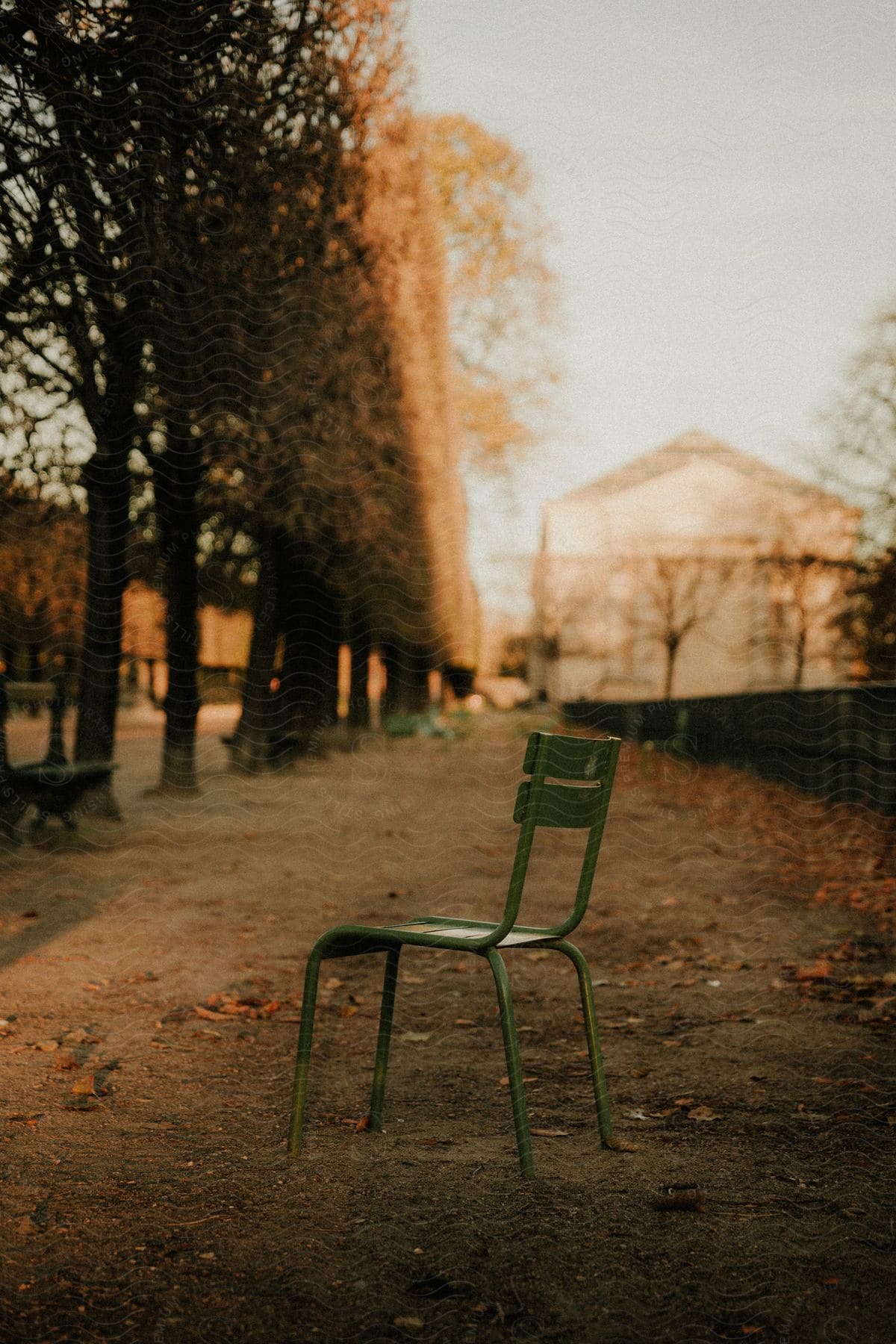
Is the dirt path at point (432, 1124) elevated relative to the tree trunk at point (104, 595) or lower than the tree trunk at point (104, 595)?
lower

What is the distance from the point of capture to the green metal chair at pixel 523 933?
250 centimetres

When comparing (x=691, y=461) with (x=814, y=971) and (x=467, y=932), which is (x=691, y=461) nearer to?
(x=814, y=971)

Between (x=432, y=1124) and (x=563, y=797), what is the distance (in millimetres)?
1012

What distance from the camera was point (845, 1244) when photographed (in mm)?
2279

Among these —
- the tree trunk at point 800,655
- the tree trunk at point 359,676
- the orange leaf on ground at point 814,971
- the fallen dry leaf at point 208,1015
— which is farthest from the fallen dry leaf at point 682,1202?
the tree trunk at point 359,676

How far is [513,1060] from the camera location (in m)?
2.51

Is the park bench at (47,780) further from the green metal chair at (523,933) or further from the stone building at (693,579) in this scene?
the stone building at (693,579)

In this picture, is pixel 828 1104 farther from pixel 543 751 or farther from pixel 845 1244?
pixel 543 751

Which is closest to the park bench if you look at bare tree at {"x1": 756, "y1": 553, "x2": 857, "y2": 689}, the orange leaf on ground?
the orange leaf on ground

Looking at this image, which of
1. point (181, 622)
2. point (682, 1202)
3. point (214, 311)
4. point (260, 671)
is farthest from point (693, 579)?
point (682, 1202)

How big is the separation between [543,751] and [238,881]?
468 cm

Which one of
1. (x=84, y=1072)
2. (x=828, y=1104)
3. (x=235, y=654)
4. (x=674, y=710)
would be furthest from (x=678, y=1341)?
(x=235, y=654)

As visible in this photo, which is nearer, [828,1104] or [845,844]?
[828,1104]

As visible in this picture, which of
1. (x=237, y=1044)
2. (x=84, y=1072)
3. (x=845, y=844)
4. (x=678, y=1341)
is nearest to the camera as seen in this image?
(x=678, y=1341)
